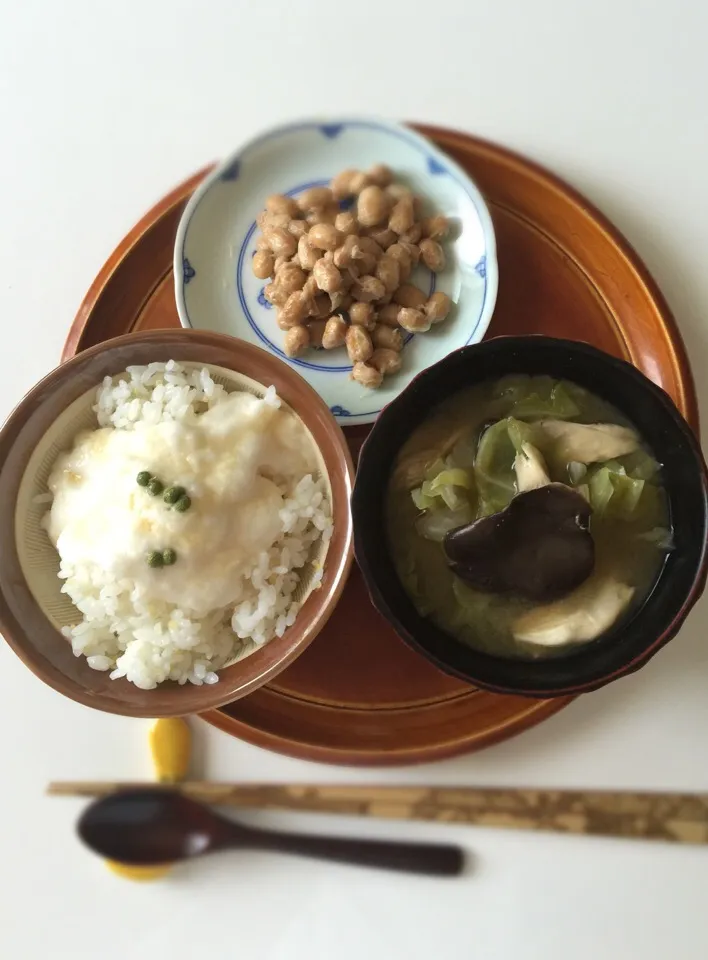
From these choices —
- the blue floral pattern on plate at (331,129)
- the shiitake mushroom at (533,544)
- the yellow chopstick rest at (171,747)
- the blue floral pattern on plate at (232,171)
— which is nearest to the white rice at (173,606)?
the yellow chopstick rest at (171,747)

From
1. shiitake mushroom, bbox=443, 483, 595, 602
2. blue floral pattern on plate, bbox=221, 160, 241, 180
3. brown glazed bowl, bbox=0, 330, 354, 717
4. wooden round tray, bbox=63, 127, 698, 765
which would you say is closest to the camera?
shiitake mushroom, bbox=443, 483, 595, 602

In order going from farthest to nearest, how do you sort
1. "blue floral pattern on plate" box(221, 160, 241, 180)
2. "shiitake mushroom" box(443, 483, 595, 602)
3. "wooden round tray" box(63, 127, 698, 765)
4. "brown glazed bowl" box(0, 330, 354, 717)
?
"blue floral pattern on plate" box(221, 160, 241, 180) < "wooden round tray" box(63, 127, 698, 765) < "brown glazed bowl" box(0, 330, 354, 717) < "shiitake mushroom" box(443, 483, 595, 602)

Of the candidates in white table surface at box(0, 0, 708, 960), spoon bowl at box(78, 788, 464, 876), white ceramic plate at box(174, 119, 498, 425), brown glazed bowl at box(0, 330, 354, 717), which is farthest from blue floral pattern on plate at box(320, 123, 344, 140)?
spoon bowl at box(78, 788, 464, 876)

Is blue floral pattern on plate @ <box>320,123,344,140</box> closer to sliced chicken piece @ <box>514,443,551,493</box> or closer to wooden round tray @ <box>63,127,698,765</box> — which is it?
wooden round tray @ <box>63,127,698,765</box>

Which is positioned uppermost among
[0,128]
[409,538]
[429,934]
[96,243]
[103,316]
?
[0,128]

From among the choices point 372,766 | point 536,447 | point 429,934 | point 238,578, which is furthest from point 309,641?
point 429,934

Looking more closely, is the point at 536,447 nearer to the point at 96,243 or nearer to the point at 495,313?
the point at 495,313

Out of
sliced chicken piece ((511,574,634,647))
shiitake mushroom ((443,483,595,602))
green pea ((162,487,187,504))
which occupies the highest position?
green pea ((162,487,187,504))
